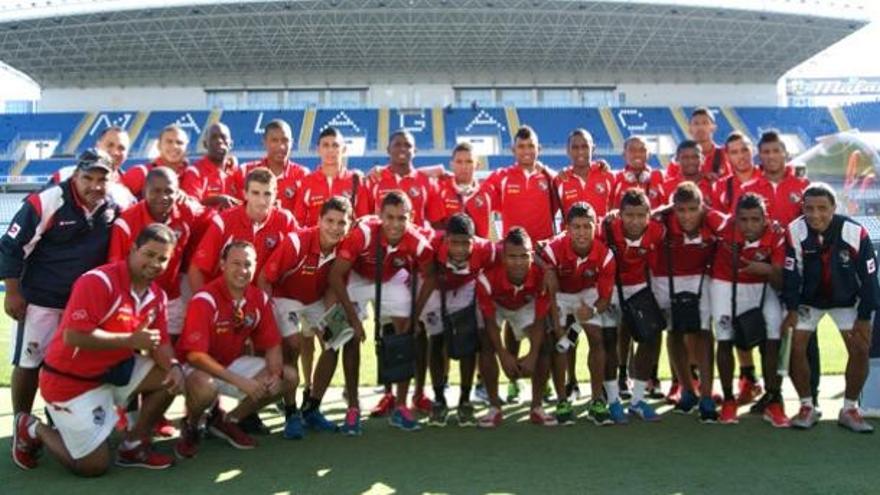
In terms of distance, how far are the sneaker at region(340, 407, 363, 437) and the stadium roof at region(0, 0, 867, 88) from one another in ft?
81.6

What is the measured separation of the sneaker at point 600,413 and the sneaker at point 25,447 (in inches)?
134

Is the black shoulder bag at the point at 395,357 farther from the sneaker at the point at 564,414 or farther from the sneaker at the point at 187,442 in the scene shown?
the sneaker at the point at 187,442

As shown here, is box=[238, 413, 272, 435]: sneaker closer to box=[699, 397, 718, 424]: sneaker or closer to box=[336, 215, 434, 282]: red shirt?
box=[336, 215, 434, 282]: red shirt

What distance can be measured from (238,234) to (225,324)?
2.33 feet

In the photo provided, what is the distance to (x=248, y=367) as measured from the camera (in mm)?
4652

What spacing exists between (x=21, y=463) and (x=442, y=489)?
2377 mm

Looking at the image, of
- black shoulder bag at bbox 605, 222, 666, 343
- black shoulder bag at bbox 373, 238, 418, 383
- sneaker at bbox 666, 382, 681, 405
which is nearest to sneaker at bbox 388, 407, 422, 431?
black shoulder bag at bbox 373, 238, 418, 383

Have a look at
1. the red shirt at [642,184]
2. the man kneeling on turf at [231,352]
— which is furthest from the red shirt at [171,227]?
the red shirt at [642,184]

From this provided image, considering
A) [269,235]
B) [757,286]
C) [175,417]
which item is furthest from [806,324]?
[175,417]

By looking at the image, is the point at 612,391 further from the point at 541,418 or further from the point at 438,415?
the point at 438,415

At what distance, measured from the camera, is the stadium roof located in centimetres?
2848

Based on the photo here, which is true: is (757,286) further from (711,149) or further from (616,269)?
(711,149)

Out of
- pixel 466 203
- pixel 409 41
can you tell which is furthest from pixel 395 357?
pixel 409 41

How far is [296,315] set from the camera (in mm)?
5238
